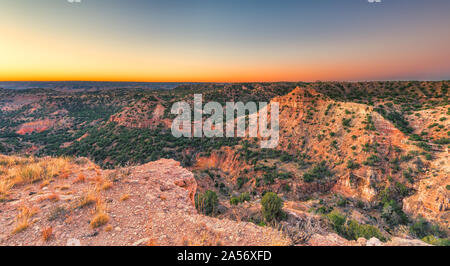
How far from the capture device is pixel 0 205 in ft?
14.2

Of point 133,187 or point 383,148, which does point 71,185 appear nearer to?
point 133,187

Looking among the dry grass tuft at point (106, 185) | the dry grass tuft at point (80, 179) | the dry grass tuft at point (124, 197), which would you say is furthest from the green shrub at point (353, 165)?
the dry grass tuft at point (80, 179)

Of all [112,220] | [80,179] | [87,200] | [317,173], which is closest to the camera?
[112,220]

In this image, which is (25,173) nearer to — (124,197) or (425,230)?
(124,197)

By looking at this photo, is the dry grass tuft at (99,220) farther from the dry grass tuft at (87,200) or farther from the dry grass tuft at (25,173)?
the dry grass tuft at (25,173)

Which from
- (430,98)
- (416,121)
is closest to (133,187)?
(416,121)

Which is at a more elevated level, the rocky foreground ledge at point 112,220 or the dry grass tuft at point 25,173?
the dry grass tuft at point 25,173

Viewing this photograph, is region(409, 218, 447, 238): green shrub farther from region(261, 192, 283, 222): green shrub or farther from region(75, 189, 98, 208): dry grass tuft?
region(75, 189, 98, 208): dry grass tuft

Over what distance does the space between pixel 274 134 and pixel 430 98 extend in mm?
24987

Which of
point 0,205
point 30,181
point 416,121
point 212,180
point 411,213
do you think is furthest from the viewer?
point 212,180

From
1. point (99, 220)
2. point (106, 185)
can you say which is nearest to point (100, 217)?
point (99, 220)

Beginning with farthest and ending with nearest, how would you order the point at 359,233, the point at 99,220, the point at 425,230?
the point at 425,230, the point at 359,233, the point at 99,220

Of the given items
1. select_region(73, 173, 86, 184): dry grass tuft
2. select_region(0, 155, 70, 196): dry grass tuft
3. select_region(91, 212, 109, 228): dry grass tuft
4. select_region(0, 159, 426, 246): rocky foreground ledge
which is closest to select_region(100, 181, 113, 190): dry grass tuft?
select_region(0, 159, 426, 246): rocky foreground ledge

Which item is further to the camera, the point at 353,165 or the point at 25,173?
the point at 353,165
